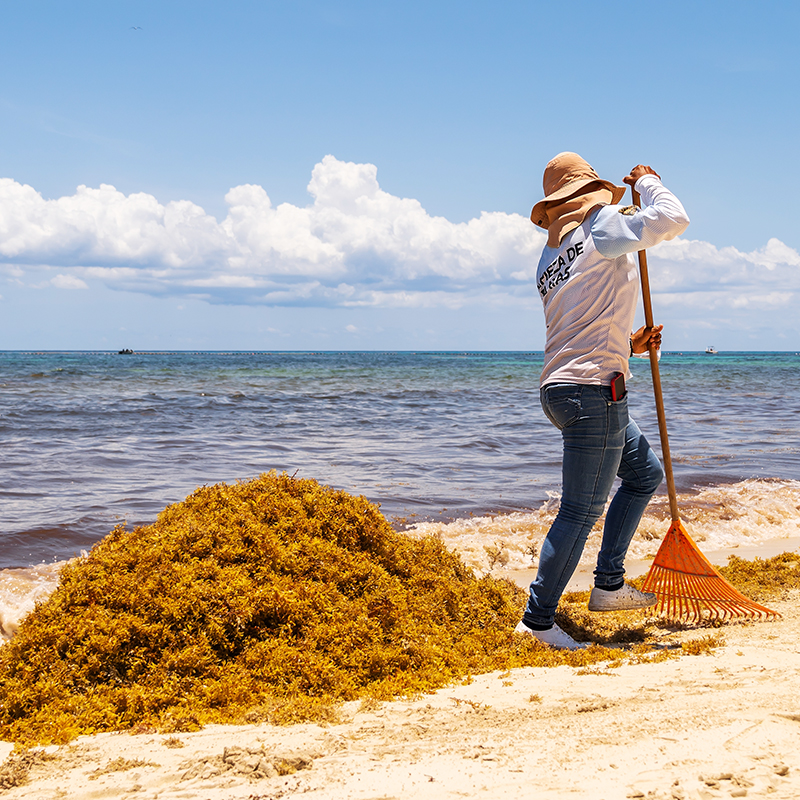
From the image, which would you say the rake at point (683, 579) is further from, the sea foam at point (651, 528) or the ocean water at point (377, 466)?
the ocean water at point (377, 466)

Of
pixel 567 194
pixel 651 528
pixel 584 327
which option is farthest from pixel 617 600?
pixel 651 528

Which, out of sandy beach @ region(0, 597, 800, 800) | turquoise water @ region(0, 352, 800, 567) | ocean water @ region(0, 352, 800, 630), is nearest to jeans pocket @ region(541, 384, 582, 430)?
sandy beach @ region(0, 597, 800, 800)

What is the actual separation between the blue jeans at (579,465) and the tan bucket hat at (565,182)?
2.78ft

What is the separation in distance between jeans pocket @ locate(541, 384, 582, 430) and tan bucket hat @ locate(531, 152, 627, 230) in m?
0.81

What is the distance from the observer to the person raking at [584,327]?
2873mm

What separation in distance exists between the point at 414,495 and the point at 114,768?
541cm

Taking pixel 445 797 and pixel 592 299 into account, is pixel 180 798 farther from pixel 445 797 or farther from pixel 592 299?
pixel 592 299

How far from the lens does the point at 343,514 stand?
356cm

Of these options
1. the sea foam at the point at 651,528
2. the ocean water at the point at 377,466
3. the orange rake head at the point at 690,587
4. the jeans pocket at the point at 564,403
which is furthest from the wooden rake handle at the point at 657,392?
the ocean water at the point at 377,466

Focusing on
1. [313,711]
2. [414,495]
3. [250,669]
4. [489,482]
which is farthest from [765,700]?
[489,482]

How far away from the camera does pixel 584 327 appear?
298 cm

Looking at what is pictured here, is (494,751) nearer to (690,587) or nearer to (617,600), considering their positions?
(617,600)

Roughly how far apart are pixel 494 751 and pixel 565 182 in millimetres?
2412

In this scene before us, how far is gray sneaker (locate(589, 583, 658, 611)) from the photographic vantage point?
3.52m
